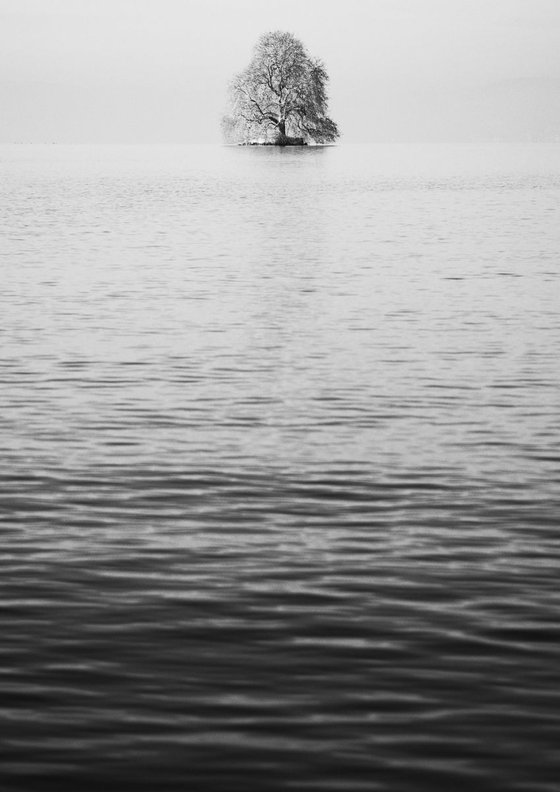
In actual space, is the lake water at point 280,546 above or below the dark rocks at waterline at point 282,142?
below

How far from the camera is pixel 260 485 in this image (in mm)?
16625

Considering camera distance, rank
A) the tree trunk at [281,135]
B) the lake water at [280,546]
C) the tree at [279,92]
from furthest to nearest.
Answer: the tree trunk at [281,135] < the tree at [279,92] < the lake water at [280,546]

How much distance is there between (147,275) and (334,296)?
8.21 meters

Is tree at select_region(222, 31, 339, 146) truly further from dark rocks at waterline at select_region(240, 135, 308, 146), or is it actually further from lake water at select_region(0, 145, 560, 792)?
lake water at select_region(0, 145, 560, 792)

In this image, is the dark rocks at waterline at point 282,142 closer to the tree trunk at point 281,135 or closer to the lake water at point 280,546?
the tree trunk at point 281,135

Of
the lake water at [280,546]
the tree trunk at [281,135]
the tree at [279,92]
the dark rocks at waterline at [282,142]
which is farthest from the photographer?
the dark rocks at waterline at [282,142]

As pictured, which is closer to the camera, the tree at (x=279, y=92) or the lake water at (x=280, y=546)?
the lake water at (x=280, y=546)

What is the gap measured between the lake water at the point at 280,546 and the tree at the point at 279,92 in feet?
479

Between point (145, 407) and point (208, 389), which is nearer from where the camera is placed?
point (145, 407)

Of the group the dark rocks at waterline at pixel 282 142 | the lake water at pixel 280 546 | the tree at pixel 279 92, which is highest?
the tree at pixel 279 92

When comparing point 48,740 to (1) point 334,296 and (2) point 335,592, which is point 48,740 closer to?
(2) point 335,592

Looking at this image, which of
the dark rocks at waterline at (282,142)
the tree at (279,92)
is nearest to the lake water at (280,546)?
the tree at (279,92)

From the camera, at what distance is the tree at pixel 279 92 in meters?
177

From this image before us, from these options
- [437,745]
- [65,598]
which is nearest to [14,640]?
[65,598]
